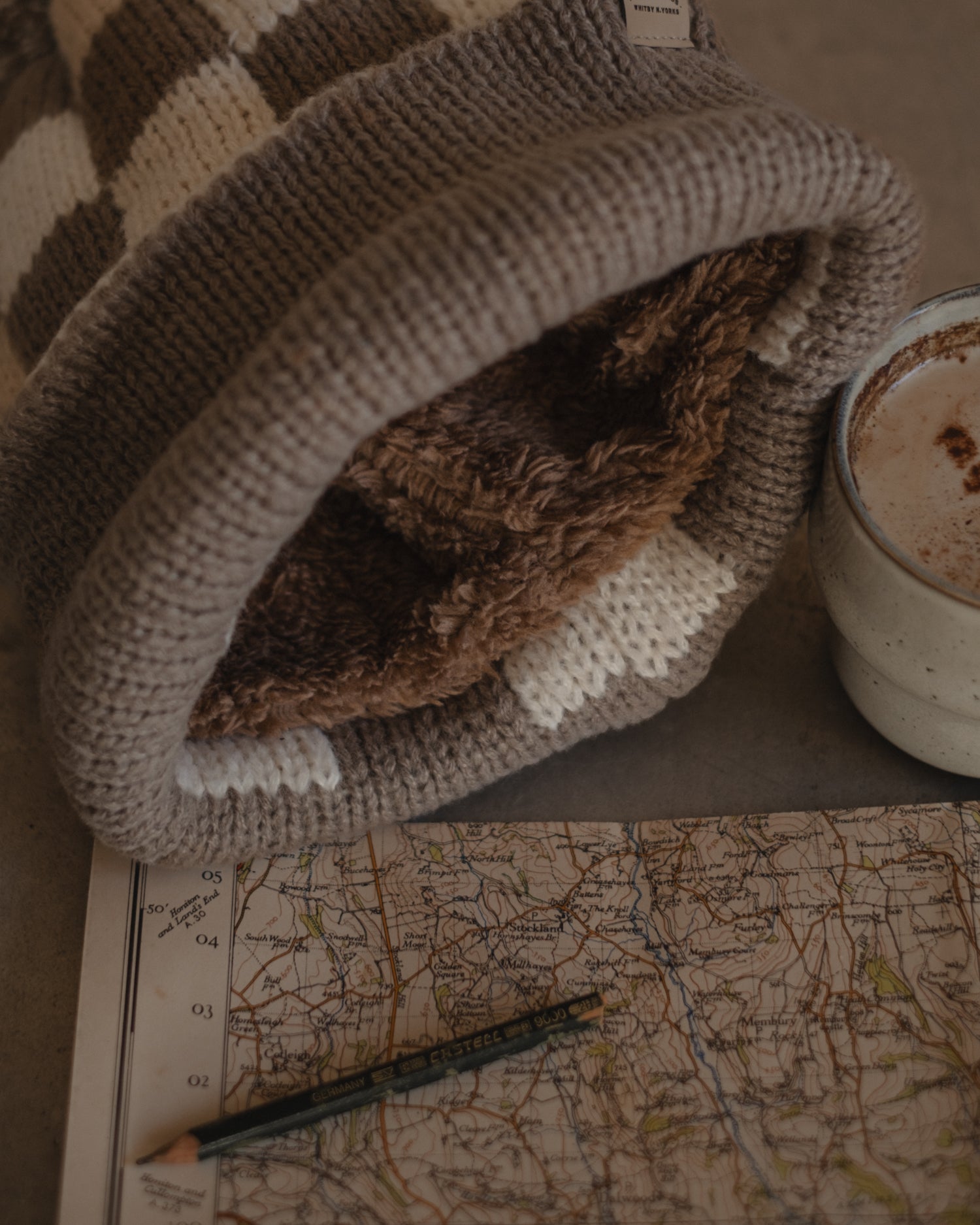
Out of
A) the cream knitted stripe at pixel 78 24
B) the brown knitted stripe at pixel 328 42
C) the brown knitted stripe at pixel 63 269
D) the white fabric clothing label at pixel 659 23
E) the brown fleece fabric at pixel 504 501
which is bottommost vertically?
the brown fleece fabric at pixel 504 501

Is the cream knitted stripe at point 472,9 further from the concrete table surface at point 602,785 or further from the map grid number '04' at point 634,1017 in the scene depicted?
the map grid number '04' at point 634,1017

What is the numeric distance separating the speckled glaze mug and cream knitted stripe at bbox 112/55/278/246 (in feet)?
0.92

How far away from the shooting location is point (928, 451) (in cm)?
49

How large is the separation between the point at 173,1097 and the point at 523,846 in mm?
188

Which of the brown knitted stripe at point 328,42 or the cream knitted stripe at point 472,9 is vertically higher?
the brown knitted stripe at point 328,42

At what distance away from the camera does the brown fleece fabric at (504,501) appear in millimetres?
467

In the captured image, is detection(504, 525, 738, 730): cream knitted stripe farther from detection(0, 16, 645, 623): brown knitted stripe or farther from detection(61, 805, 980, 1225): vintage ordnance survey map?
detection(0, 16, 645, 623): brown knitted stripe

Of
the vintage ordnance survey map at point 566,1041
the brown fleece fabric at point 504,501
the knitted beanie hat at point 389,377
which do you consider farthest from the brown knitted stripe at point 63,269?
the vintage ordnance survey map at point 566,1041

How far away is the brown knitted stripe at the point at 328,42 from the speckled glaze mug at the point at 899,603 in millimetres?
244

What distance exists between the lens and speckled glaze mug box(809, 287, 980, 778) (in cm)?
42

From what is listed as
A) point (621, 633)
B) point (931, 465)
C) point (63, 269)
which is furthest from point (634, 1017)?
point (63, 269)

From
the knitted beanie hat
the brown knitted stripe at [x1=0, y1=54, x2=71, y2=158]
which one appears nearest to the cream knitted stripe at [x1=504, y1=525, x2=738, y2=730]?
the knitted beanie hat

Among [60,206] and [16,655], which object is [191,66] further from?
[16,655]

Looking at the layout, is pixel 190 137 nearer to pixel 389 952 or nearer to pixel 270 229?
pixel 270 229
